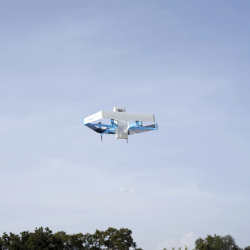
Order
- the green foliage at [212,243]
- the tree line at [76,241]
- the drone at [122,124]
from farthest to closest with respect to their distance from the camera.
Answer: the green foliage at [212,243] → the tree line at [76,241] → the drone at [122,124]

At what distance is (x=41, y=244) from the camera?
246ft

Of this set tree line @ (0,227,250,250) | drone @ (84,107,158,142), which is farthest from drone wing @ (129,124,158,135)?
tree line @ (0,227,250,250)

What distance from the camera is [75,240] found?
277ft

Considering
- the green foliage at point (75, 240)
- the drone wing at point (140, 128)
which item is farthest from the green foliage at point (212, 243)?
the drone wing at point (140, 128)

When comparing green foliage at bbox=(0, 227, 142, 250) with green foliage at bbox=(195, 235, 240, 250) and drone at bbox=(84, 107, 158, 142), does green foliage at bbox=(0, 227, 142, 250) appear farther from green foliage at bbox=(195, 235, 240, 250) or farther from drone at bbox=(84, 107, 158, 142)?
drone at bbox=(84, 107, 158, 142)

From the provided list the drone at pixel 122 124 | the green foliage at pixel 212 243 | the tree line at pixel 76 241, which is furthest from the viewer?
the green foliage at pixel 212 243

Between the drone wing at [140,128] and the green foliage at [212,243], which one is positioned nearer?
the drone wing at [140,128]

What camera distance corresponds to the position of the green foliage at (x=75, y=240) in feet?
250

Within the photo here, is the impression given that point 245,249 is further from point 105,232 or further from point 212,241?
point 105,232

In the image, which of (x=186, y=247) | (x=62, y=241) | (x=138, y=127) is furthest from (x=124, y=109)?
(x=62, y=241)

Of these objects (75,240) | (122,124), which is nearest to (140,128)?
(122,124)

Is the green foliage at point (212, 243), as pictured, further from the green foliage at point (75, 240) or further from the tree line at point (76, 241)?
the green foliage at point (75, 240)

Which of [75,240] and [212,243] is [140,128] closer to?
[75,240]

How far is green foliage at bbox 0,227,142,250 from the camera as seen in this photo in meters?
76.2
